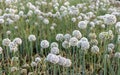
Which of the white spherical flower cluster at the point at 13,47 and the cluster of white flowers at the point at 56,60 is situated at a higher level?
the cluster of white flowers at the point at 56,60

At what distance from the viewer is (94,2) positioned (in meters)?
5.48

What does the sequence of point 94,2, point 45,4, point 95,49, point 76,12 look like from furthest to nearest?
1. point 94,2
2. point 45,4
3. point 76,12
4. point 95,49

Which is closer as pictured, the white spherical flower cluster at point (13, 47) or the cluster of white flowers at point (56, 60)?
the cluster of white flowers at point (56, 60)

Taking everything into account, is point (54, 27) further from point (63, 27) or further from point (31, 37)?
point (31, 37)

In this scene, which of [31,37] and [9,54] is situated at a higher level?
[31,37]

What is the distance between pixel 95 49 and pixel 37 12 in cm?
162

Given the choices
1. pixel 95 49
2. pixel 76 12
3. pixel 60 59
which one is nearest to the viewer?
pixel 60 59

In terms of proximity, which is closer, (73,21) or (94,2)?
(73,21)

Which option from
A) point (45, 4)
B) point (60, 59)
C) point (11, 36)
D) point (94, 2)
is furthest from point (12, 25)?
point (94, 2)

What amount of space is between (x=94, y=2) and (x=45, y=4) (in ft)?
3.44

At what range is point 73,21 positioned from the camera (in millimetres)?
3771

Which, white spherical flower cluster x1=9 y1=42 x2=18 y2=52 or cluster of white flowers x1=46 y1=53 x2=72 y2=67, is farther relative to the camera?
white spherical flower cluster x1=9 y1=42 x2=18 y2=52

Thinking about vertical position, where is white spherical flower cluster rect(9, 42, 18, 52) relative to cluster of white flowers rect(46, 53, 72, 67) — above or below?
below

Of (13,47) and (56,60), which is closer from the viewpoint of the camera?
(56,60)
